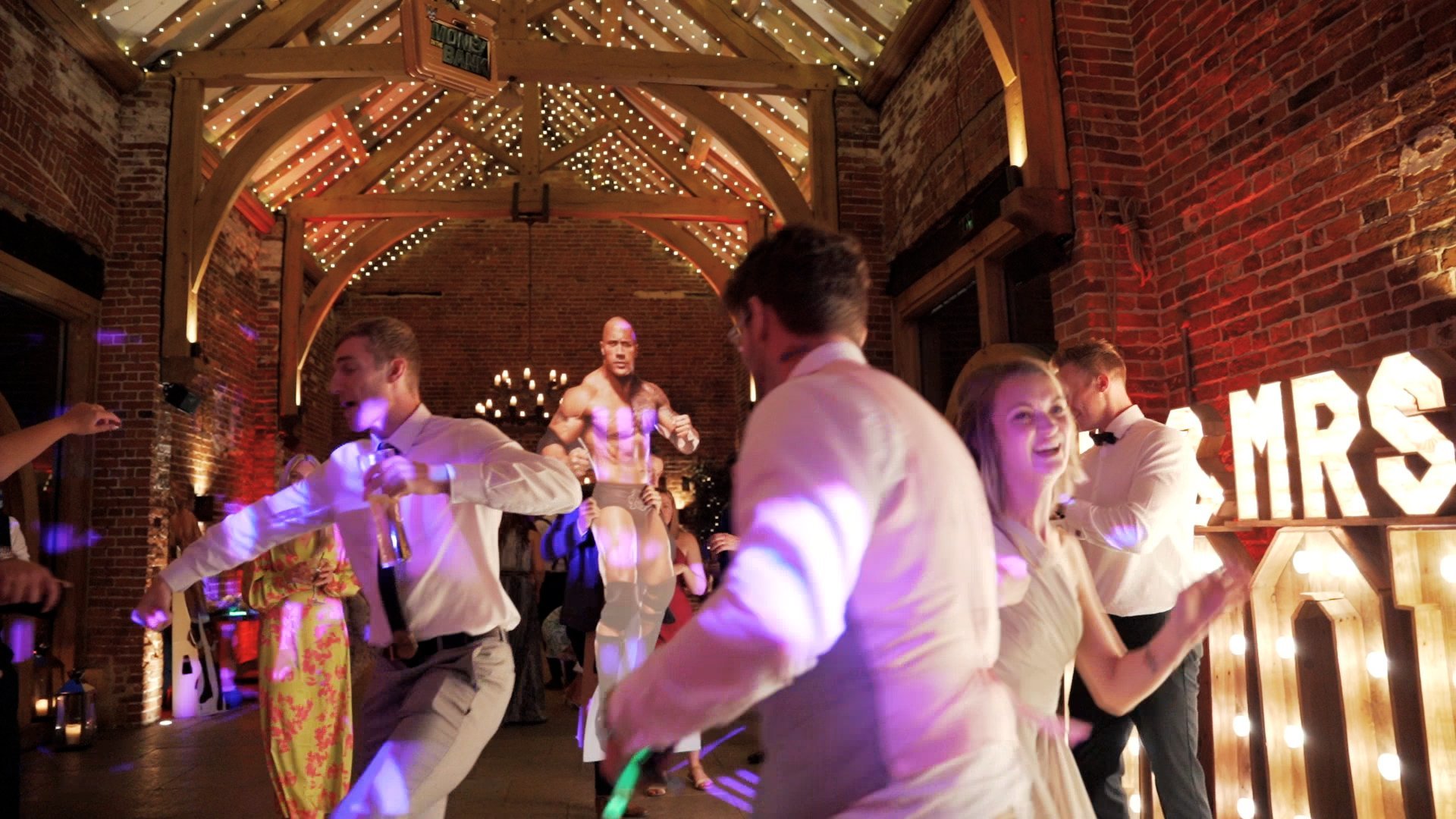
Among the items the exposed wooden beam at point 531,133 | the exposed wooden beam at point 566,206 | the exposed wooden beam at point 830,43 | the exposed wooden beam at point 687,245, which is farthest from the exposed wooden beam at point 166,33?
the exposed wooden beam at point 830,43

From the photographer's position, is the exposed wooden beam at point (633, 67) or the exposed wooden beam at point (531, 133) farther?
the exposed wooden beam at point (531, 133)

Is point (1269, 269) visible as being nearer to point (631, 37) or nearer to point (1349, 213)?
point (1349, 213)

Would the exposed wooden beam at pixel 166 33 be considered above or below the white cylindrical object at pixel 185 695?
above

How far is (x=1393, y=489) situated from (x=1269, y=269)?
1365mm

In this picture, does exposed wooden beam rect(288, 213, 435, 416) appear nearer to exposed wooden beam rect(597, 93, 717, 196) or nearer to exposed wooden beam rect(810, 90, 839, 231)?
exposed wooden beam rect(597, 93, 717, 196)

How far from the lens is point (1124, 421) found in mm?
3041

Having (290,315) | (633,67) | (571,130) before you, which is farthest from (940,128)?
(571,130)

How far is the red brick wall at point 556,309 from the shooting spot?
48.9 ft

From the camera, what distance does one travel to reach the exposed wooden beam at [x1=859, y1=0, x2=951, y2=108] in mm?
6754

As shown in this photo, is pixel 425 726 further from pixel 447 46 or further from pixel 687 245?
pixel 687 245

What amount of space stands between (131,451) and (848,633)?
772 cm

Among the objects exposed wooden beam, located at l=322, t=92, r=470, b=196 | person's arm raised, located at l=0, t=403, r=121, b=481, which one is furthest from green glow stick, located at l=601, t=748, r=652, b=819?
exposed wooden beam, located at l=322, t=92, r=470, b=196

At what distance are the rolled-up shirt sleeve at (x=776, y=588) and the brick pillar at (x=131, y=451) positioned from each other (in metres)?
7.35

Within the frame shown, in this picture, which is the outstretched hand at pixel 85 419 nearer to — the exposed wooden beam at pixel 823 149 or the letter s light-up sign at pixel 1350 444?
Answer: the letter s light-up sign at pixel 1350 444
